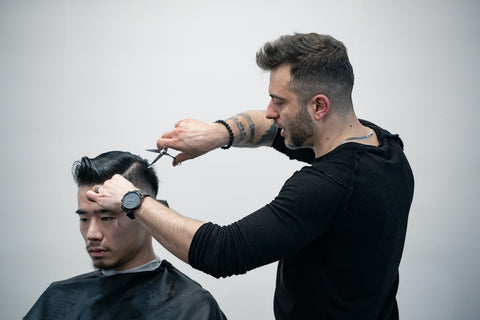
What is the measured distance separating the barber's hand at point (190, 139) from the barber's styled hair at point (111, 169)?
0.31 m

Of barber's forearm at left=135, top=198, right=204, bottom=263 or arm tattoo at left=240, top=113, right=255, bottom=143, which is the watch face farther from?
arm tattoo at left=240, top=113, right=255, bottom=143

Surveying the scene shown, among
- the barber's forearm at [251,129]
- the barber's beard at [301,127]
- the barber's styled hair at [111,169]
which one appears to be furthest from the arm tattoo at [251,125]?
the barber's styled hair at [111,169]

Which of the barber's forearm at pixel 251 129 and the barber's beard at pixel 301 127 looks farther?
the barber's forearm at pixel 251 129

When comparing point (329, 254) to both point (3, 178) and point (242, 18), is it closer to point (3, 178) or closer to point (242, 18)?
point (242, 18)

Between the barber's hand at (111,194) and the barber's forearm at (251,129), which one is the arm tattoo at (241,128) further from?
the barber's hand at (111,194)

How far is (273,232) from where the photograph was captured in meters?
1.02

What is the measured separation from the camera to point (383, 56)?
2.18 meters

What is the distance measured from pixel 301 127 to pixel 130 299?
1.06 metres

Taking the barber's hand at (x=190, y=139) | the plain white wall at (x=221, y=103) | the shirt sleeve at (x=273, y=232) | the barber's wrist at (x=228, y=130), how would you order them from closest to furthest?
1. the shirt sleeve at (x=273, y=232)
2. the barber's hand at (x=190, y=139)
3. the barber's wrist at (x=228, y=130)
4. the plain white wall at (x=221, y=103)

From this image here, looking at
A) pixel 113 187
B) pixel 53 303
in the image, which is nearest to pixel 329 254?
pixel 113 187

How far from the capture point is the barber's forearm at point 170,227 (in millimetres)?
1070

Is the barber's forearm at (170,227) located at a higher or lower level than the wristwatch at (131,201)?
lower

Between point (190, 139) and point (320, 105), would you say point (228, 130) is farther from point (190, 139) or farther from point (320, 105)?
point (320, 105)

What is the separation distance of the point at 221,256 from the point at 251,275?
4.34 feet
